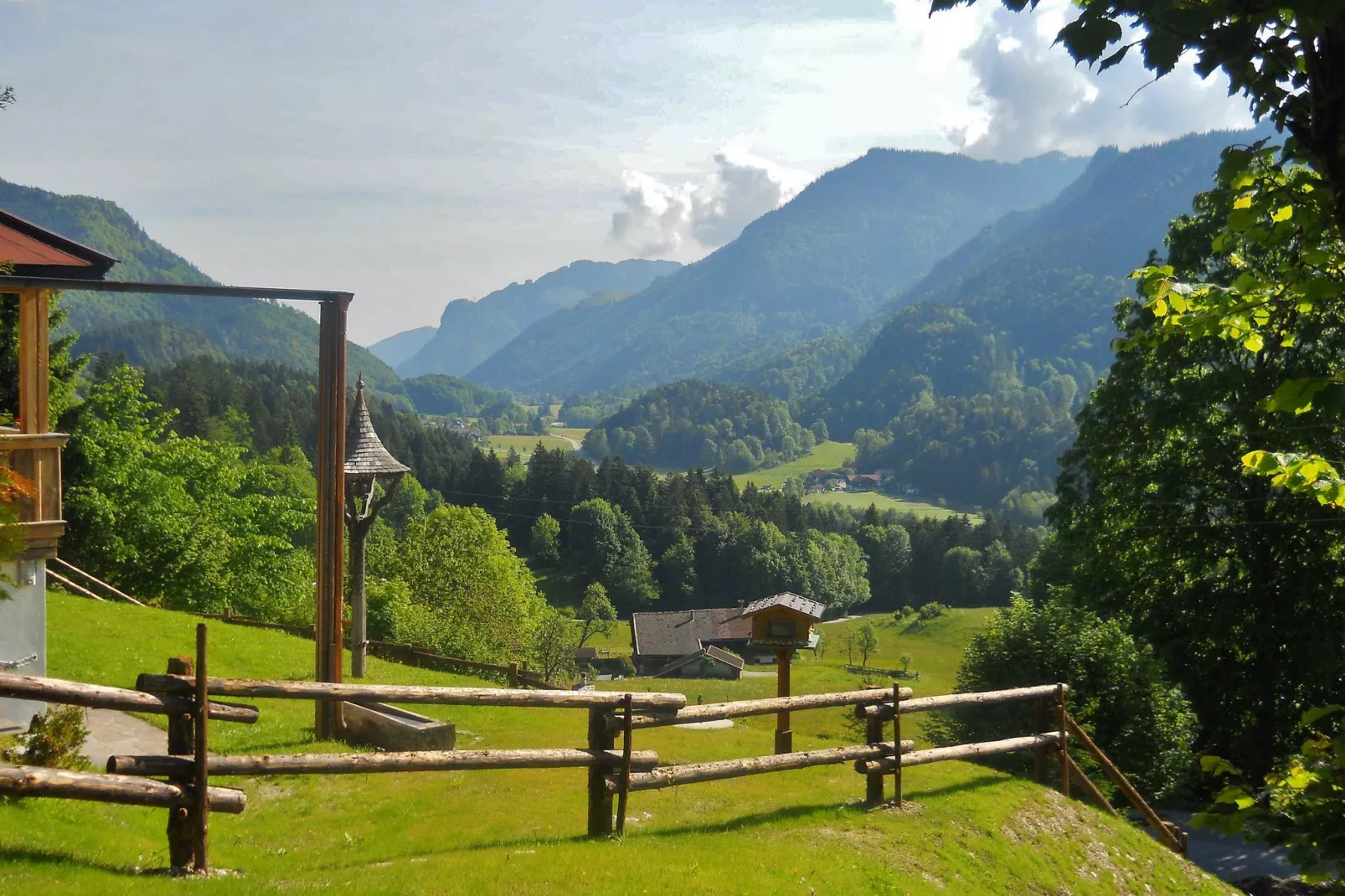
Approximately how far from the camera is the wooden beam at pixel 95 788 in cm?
699

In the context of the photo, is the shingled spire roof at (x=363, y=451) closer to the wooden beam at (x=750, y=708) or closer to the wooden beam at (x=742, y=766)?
the wooden beam at (x=750, y=708)

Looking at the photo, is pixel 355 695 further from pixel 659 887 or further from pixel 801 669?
pixel 801 669

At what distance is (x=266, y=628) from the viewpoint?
28.9 meters

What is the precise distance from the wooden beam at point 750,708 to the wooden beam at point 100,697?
343 cm

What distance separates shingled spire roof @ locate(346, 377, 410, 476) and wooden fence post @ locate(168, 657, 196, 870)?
12478 millimetres

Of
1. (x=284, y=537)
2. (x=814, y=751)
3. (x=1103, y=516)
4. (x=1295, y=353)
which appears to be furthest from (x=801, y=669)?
(x=814, y=751)

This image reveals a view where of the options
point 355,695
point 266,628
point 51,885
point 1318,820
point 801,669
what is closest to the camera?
point 1318,820

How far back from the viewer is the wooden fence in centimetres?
737

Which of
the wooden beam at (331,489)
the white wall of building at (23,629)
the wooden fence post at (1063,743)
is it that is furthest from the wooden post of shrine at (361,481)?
the wooden fence post at (1063,743)

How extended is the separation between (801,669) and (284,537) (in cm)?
4054

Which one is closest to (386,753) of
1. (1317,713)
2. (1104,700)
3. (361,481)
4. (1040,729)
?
(1317,713)

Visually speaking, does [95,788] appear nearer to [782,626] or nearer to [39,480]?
[39,480]

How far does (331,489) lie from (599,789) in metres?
6.36

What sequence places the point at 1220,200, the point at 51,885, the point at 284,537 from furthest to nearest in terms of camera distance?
the point at 284,537, the point at 51,885, the point at 1220,200
